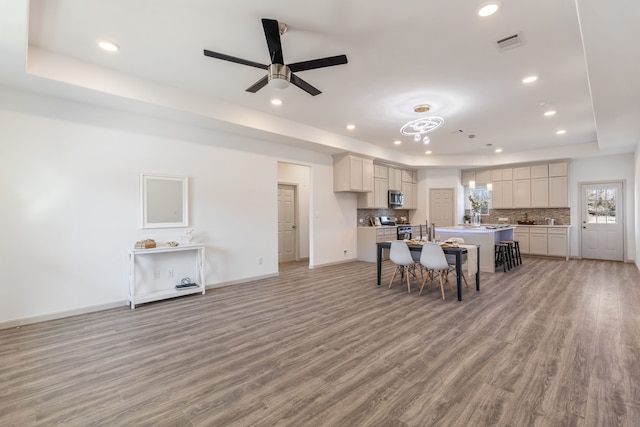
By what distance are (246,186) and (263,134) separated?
1011 millimetres

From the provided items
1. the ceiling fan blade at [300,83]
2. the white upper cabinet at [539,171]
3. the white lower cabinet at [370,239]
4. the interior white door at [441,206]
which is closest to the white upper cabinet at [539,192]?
the white upper cabinet at [539,171]

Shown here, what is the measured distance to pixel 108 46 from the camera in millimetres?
3125

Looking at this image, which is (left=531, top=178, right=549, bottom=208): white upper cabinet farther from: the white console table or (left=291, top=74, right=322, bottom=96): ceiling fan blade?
the white console table

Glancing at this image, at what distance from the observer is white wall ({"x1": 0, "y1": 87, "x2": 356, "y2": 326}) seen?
137 inches

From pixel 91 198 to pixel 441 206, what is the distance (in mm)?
9047

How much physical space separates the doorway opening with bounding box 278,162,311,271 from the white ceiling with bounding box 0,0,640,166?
2707 mm

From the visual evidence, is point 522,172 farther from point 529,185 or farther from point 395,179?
point 395,179

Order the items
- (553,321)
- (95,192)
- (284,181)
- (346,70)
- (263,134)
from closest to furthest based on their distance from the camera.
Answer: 1. (553,321)
2. (346,70)
3. (95,192)
4. (263,134)
5. (284,181)

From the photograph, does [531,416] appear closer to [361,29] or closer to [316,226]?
[361,29]

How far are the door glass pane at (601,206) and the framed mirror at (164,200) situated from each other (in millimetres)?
9803

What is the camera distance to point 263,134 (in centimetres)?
539

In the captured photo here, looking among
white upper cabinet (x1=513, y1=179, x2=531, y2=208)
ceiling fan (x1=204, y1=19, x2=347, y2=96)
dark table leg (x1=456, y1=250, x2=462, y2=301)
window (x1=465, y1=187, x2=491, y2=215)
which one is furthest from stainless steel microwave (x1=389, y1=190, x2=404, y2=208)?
ceiling fan (x1=204, y1=19, x2=347, y2=96)

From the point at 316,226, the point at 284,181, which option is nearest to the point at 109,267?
the point at 316,226

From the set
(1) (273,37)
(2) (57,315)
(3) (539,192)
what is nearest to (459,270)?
(1) (273,37)
